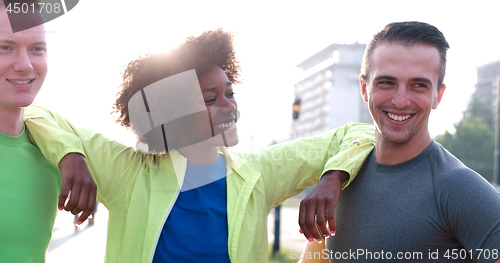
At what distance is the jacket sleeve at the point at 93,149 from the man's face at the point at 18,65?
6.5 inches

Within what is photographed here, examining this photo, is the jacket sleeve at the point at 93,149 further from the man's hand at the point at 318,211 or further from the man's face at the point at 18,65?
the man's hand at the point at 318,211

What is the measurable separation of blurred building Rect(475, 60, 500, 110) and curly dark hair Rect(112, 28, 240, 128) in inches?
4266

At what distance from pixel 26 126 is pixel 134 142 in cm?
58

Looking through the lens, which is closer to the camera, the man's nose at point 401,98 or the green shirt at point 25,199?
the green shirt at point 25,199

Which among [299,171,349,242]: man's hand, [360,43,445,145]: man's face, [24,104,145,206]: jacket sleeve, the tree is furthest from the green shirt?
the tree

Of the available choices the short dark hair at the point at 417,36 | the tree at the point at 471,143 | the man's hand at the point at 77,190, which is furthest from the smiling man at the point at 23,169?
the tree at the point at 471,143

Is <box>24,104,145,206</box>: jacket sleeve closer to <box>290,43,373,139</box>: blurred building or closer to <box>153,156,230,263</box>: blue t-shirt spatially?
<box>153,156,230,263</box>: blue t-shirt

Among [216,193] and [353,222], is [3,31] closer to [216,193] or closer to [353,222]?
[216,193]

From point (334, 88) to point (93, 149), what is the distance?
263 ft

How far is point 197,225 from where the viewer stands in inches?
95.4

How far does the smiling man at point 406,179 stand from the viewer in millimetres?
2244

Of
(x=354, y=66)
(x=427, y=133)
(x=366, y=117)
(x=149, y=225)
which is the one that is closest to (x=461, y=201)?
(x=427, y=133)

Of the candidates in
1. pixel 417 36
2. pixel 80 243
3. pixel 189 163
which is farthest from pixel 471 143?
pixel 189 163

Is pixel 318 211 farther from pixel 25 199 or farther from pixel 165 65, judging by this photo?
pixel 25 199
